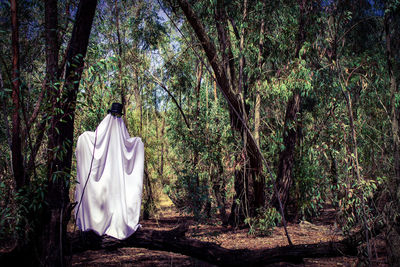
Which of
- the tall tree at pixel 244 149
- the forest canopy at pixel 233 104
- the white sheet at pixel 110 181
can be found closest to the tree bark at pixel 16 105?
the forest canopy at pixel 233 104

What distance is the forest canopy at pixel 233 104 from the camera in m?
3.39

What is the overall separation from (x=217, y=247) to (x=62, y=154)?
169 cm

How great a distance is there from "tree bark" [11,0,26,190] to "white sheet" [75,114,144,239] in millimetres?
584

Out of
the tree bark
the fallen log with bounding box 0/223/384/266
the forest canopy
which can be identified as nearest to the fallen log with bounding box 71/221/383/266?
the fallen log with bounding box 0/223/384/266

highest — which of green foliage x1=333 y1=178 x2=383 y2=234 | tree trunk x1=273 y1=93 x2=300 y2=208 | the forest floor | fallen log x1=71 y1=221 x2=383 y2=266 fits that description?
tree trunk x1=273 y1=93 x2=300 y2=208

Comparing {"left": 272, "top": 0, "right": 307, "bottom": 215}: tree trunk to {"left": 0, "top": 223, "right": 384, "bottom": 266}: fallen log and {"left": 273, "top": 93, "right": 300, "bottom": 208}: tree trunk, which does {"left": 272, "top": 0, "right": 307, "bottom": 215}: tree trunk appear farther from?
{"left": 0, "top": 223, "right": 384, "bottom": 266}: fallen log

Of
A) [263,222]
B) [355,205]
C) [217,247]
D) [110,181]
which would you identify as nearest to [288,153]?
[263,222]

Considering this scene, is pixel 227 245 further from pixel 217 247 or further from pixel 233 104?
pixel 217 247

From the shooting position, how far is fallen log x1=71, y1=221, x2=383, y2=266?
3494 mm

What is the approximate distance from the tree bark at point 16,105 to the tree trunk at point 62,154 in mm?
247

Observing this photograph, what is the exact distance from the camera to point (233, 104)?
6047 mm

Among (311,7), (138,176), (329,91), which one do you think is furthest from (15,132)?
(311,7)

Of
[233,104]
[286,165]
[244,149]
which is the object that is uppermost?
[233,104]

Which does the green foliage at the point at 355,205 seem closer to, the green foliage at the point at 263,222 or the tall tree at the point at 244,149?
the tall tree at the point at 244,149
